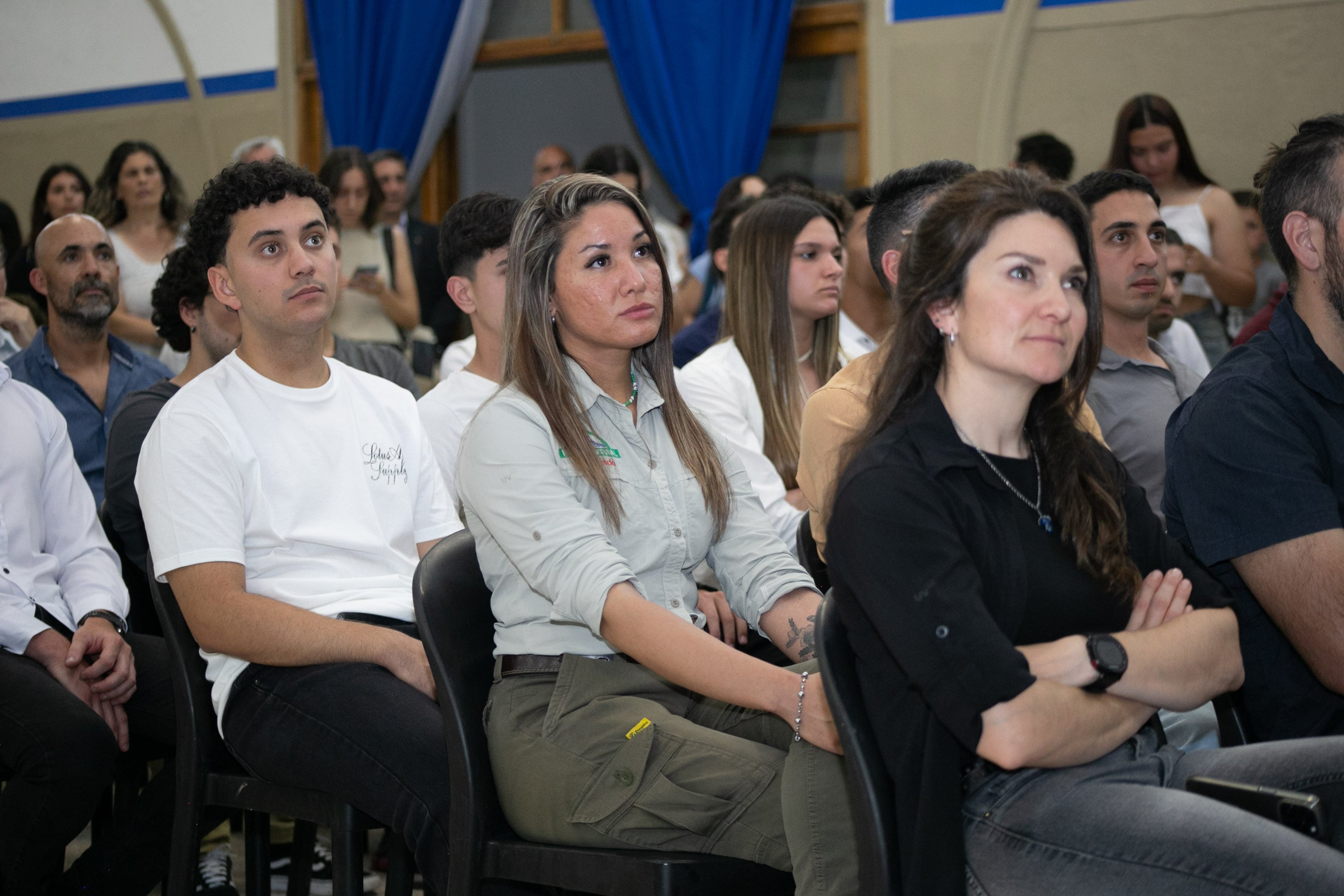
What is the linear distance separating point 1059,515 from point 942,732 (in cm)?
34

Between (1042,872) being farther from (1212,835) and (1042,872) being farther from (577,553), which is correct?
(577,553)

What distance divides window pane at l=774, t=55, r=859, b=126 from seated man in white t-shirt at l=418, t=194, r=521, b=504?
2703mm

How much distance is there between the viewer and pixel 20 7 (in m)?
7.02

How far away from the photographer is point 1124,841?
49.8 inches

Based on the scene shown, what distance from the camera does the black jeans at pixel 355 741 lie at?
178 cm

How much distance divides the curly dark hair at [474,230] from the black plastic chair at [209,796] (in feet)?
4.46

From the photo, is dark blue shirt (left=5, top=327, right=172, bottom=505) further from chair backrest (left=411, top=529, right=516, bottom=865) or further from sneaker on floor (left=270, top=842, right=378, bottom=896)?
chair backrest (left=411, top=529, right=516, bottom=865)

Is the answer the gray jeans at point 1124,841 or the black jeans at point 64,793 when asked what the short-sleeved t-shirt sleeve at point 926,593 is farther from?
the black jeans at point 64,793

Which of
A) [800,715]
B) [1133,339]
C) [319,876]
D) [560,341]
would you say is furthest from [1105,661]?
[319,876]

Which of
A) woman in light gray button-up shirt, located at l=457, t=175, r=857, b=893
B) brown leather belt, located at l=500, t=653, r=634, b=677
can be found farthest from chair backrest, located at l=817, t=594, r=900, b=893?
brown leather belt, located at l=500, t=653, r=634, b=677

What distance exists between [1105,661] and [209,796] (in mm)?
1410

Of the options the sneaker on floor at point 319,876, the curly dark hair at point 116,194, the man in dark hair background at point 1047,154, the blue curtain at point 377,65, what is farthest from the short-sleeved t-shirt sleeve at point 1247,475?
Answer: the blue curtain at point 377,65

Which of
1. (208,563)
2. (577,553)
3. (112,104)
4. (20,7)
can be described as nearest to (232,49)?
(112,104)

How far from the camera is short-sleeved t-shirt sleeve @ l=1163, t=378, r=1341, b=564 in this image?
Answer: 169cm
